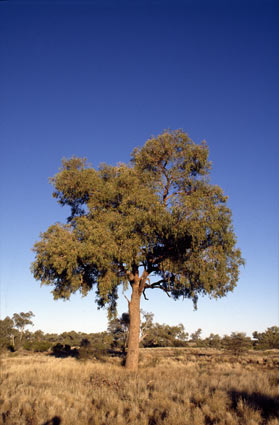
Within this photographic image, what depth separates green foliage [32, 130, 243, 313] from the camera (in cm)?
1552

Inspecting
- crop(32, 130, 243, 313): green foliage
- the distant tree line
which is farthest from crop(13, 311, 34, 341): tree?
crop(32, 130, 243, 313): green foliage

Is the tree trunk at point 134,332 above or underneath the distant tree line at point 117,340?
above

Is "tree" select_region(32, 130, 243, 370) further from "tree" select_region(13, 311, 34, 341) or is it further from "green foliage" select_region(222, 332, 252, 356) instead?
"tree" select_region(13, 311, 34, 341)

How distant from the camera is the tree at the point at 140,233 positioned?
1554cm

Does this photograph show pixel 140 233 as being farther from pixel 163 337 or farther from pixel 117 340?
pixel 163 337

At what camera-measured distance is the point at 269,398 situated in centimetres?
827

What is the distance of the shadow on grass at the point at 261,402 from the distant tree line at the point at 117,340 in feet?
45.0

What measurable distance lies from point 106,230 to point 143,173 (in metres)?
5.49

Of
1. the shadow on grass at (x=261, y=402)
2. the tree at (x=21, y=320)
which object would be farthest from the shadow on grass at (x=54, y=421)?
the tree at (x=21, y=320)

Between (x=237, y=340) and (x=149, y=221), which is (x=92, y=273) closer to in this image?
(x=149, y=221)

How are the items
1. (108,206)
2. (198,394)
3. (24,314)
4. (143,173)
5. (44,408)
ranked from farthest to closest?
(24,314) → (143,173) → (108,206) → (198,394) → (44,408)

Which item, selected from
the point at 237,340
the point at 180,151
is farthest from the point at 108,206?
the point at 237,340

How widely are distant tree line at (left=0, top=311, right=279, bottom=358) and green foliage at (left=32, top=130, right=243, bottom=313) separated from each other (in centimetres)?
620

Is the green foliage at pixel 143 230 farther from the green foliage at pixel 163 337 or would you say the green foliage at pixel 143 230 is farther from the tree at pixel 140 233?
the green foliage at pixel 163 337
